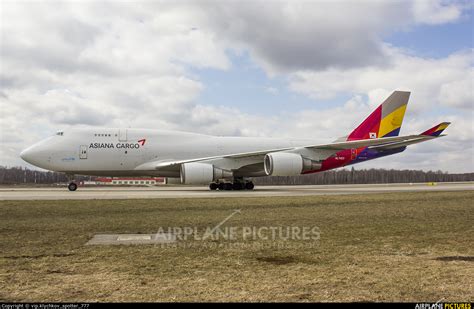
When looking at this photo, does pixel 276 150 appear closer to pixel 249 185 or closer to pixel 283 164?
pixel 283 164

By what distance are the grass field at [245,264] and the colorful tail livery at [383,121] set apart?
23.1 metres

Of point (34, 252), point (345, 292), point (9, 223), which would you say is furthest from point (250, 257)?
point (9, 223)

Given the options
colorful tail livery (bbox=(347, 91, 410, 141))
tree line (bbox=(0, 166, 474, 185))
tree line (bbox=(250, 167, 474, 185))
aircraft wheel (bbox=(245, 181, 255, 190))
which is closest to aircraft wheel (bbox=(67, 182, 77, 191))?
aircraft wheel (bbox=(245, 181, 255, 190))

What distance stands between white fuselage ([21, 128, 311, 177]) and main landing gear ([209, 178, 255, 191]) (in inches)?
84.2

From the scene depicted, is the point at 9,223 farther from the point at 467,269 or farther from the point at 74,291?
the point at 467,269

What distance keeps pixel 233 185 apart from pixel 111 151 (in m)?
8.45

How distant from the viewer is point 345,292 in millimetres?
4578

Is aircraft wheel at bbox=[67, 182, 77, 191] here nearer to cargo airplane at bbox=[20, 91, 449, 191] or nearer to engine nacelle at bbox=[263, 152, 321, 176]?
cargo airplane at bbox=[20, 91, 449, 191]

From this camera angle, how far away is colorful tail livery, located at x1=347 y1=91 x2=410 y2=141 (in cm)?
3341

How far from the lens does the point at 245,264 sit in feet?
19.7

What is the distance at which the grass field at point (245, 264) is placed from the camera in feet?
15.0

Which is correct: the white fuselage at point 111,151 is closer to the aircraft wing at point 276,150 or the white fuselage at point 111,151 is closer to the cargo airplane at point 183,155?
the cargo airplane at point 183,155

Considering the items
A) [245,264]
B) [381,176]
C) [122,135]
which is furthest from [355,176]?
[245,264]

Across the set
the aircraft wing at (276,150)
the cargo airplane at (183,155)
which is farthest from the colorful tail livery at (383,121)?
the aircraft wing at (276,150)
